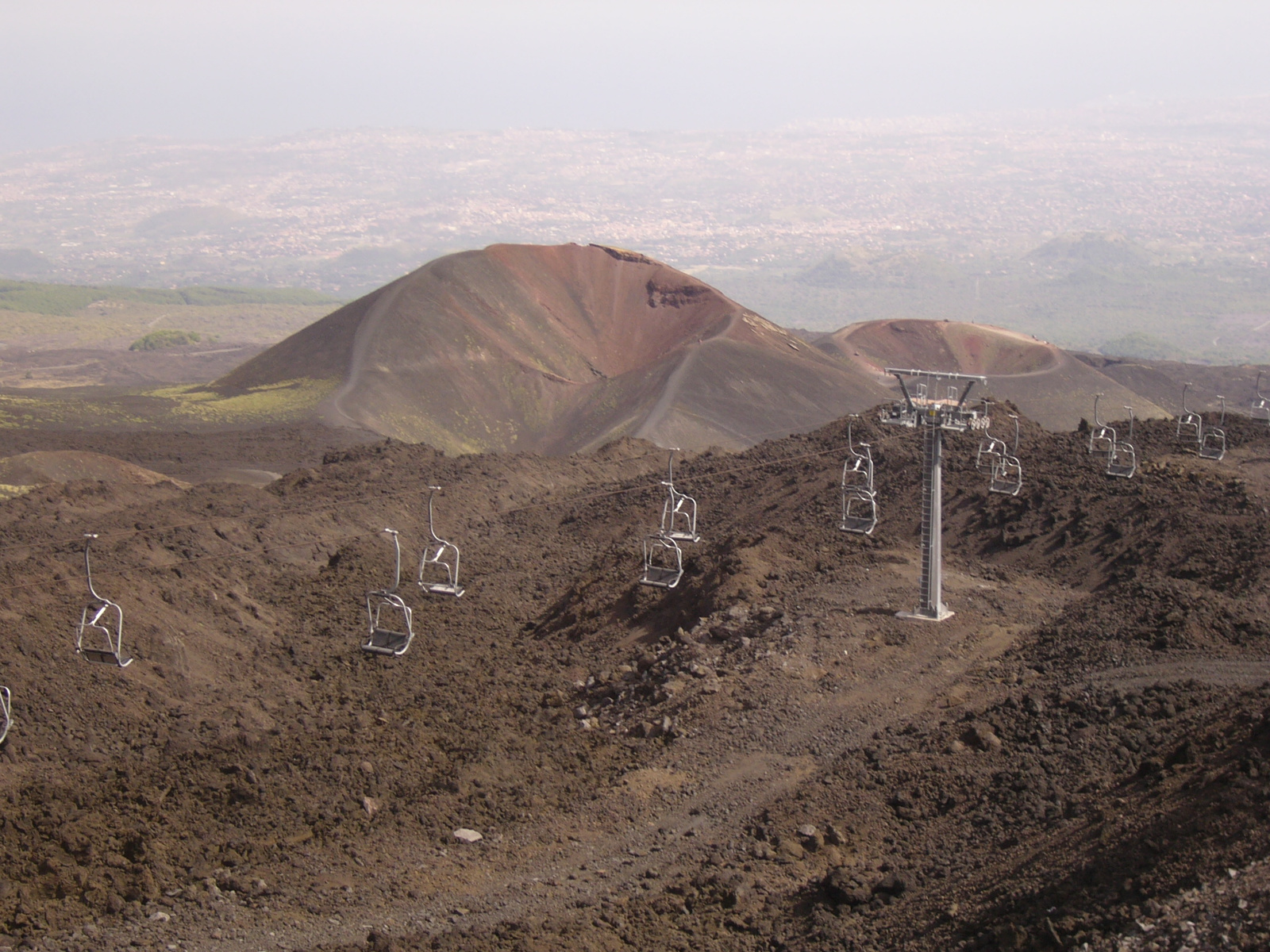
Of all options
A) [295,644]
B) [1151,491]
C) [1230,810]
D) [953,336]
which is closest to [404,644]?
[295,644]

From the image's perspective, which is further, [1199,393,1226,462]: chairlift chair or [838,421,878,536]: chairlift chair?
[1199,393,1226,462]: chairlift chair

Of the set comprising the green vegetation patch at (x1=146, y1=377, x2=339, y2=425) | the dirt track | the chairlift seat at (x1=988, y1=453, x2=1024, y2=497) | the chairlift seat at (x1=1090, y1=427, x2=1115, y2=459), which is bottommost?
the green vegetation patch at (x1=146, y1=377, x2=339, y2=425)

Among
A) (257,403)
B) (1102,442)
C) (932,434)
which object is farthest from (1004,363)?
(932,434)

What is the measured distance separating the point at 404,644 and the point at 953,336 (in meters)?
89.0

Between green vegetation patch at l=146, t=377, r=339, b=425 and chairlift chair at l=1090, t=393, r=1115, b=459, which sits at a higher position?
chairlift chair at l=1090, t=393, r=1115, b=459

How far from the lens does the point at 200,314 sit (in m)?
185

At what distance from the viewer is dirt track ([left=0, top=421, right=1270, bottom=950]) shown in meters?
16.5

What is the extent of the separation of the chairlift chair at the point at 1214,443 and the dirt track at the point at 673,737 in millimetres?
2108

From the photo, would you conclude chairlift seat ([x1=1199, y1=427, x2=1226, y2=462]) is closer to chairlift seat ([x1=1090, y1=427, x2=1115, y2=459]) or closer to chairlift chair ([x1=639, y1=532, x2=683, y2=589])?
chairlift seat ([x1=1090, y1=427, x2=1115, y2=459])

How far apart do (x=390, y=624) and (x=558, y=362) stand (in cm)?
5340

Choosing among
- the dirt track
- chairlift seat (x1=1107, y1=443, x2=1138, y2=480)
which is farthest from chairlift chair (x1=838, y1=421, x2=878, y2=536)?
chairlift seat (x1=1107, y1=443, x2=1138, y2=480)

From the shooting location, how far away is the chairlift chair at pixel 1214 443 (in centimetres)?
4066

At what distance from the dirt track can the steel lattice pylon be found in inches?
30.3

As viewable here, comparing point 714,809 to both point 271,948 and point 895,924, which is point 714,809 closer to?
point 895,924
